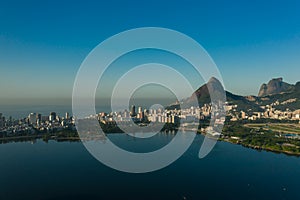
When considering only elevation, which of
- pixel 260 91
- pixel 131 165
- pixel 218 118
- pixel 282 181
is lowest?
pixel 282 181

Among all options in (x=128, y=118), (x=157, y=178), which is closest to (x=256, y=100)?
(x=128, y=118)

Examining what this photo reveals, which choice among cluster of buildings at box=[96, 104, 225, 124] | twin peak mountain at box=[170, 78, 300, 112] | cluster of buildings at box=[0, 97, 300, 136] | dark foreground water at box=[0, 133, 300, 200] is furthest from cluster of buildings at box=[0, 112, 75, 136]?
twin peak mountain at box=[170, 78, 300, 112]

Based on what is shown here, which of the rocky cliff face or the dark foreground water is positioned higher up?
the rocky cliff face

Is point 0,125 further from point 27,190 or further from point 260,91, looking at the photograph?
point 260,91

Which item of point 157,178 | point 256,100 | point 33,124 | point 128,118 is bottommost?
point 157,178

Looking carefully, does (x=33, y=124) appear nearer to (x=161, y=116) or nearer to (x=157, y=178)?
(x=161, y=116)

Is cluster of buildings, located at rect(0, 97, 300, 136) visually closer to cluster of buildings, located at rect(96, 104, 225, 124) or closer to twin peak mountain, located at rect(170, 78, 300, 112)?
cluster of buildings, located at rect(96, 104, 225, 124)

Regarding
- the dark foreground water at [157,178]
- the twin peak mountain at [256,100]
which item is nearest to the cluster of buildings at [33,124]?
the dark foreground water at [157,178]

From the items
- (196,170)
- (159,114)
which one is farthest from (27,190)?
(159,114)
